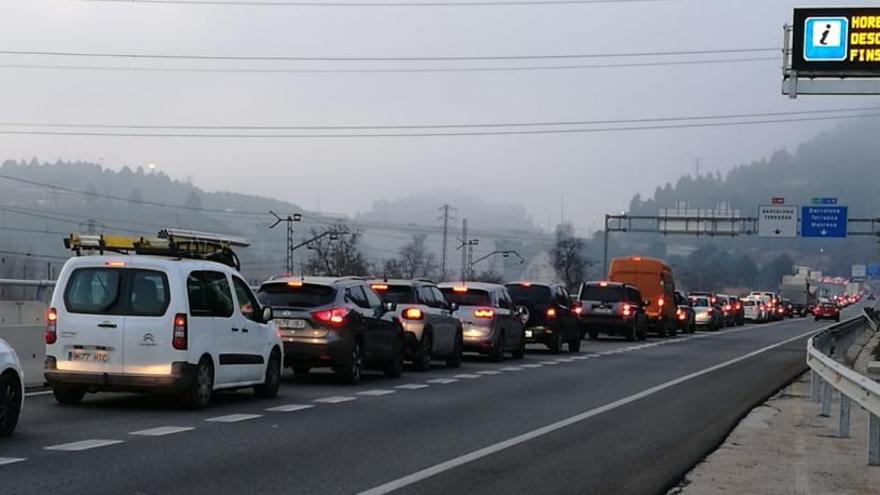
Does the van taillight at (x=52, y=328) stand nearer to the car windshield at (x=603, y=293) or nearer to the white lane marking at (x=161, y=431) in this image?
the white lane marking at (x=161, y=431)

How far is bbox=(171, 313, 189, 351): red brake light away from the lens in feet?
47.5

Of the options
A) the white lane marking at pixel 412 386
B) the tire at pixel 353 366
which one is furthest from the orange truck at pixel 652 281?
the tire at pixel 353 366

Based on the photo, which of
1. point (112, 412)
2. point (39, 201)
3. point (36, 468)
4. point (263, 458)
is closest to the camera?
point (36, 468)

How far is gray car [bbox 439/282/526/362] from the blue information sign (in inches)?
1702

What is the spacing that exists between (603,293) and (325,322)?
23.2 metres

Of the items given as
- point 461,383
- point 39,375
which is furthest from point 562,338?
point 39,375

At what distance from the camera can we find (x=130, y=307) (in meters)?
14.6

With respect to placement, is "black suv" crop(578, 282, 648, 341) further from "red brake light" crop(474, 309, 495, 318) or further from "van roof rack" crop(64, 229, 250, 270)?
"van roof rack" crop(64, 229, 250, 270)

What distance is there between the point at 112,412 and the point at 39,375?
451cm

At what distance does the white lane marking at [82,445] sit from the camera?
37.2 feet

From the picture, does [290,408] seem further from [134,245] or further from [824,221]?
[824,221]

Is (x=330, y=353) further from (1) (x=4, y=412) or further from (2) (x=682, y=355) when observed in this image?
(2) (x=682, y=355)

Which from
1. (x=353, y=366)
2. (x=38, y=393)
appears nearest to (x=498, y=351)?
(x=353, y=366)

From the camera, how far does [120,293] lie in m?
14.6
